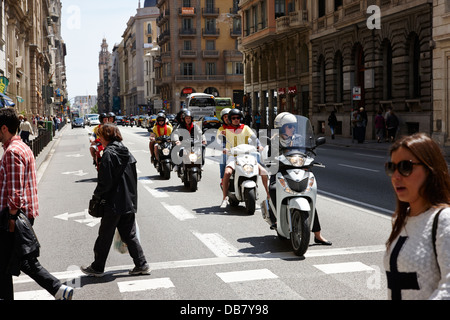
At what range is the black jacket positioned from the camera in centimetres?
648

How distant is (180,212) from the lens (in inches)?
433

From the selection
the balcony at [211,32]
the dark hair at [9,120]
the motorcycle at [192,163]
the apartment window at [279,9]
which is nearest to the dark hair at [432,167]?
the dark hair at [9,120]

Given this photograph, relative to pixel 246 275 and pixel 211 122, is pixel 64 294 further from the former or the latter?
pixel 211 122

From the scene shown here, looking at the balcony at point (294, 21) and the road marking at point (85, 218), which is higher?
the balcony at point (294, 21)

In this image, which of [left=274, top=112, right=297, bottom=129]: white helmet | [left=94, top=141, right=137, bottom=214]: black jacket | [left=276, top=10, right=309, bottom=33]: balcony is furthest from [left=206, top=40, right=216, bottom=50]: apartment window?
[left=94, top=141, right=137, bottom=214]: black jacket

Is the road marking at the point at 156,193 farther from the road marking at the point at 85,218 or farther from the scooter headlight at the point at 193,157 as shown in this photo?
the road marking at the point at 85,218

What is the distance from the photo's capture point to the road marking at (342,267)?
21.6ft

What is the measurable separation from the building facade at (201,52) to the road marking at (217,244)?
8582 cm

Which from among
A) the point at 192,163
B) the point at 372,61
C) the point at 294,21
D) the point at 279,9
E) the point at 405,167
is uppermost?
the point at 279,9

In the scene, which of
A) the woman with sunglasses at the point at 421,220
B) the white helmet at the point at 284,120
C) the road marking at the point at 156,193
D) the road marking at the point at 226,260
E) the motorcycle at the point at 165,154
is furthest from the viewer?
the motorcycle at the point at 165,154

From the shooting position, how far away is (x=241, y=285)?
20.0 ft

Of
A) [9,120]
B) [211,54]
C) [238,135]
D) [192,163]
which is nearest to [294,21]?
[192,163]

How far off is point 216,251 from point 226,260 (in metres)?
0.52
